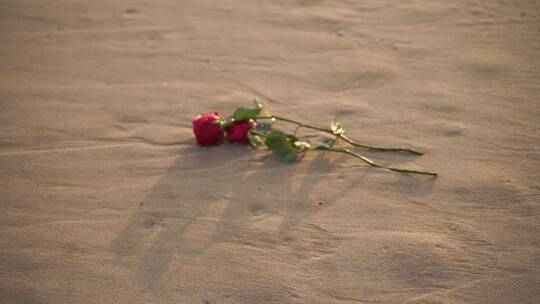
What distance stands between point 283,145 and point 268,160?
0.11 meters

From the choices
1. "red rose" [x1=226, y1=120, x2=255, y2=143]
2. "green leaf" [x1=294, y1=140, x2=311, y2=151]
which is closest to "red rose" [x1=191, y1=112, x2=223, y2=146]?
"red rose" [x1=226, y1=120, x2=255, y2=143]

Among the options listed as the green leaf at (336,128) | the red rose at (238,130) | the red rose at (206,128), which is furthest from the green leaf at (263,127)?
the green leaf at (336,128)

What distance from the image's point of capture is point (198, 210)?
2.40 m

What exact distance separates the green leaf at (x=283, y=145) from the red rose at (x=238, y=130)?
0.12 meters

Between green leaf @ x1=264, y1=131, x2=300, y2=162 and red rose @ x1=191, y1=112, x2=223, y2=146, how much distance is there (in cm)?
24

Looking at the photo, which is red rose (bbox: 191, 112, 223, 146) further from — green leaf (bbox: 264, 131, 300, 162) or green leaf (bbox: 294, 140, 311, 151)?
green leaf (bbox: 294, 140, 311, 151)

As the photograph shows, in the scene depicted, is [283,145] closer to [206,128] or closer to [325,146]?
[325,146]

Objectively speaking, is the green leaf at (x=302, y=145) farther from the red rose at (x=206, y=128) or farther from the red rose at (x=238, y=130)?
the red rose at (x=206, y=128)

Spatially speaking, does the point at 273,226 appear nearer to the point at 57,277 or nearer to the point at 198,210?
the point at 198,210

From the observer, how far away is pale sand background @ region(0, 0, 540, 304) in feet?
6.82

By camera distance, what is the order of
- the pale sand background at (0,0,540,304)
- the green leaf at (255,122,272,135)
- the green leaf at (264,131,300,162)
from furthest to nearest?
the green leaf at (255,122,272,135) → the green leaf at (264,131,300,162) → the pale sand background at (0,0,540,304)

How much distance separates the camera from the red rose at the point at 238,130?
108 inches

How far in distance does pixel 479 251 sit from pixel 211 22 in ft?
8.35

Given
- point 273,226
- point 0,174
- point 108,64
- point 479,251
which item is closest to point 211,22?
point 108,64
